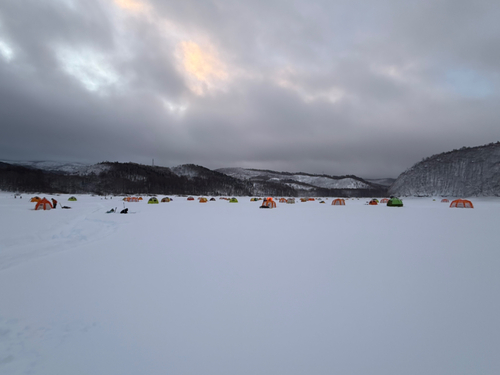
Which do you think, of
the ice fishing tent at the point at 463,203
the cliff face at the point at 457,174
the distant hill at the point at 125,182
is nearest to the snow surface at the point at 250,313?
the ice fishing tent at the point at 463,203

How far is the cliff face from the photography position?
5700cm

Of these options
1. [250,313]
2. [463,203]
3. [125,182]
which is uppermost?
[125,182]

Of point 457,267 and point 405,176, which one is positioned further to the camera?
point 405,176

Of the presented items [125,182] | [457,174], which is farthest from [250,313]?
[125,182]

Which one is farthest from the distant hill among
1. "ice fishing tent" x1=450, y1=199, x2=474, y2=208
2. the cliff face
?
"ice fishing tent" x1=450, y1=199, x2=474, y2=208

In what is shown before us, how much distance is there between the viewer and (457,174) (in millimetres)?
64812

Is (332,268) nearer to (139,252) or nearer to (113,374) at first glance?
(113,374)

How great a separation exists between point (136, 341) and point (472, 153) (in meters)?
87.2

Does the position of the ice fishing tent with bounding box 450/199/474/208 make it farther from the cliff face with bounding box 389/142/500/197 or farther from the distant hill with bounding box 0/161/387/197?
the distant hill with bounding box 0/161/387/197

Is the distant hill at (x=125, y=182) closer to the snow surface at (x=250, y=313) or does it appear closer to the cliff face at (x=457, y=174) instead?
the cliff face at (x=457, y=174)

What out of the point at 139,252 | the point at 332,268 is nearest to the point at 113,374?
the point at 332,268

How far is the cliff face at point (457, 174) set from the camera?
5700 cm

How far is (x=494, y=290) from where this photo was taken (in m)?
4.05

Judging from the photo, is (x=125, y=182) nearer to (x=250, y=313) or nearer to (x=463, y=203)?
(x=463, y=203)
